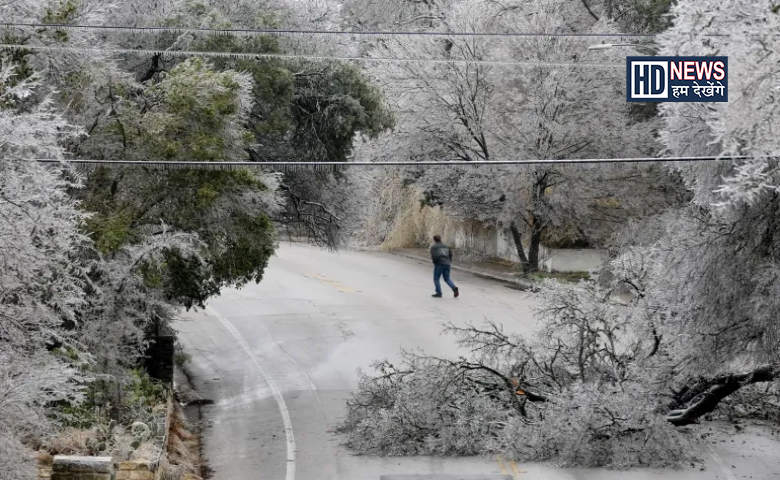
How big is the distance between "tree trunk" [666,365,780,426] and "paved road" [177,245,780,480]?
0.60 metres

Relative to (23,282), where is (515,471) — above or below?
below

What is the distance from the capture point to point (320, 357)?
20.9m

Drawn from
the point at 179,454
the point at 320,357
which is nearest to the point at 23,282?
the point at 179,454

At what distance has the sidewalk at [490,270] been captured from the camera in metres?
31.1

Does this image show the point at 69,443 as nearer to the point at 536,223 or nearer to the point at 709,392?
the point at 709,392

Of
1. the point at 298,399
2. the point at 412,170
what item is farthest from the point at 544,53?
the point at 298,399

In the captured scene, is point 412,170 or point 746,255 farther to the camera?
point 412,170

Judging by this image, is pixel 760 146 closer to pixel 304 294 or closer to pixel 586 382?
pixel 586 382

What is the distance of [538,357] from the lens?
1548cm

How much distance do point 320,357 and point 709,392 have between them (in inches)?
353

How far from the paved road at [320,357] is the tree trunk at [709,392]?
0.60 metres

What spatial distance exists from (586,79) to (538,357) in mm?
16154

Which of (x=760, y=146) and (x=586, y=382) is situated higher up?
(x=760, y=146)

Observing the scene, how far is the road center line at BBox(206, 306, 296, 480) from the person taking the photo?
14.1 metres
